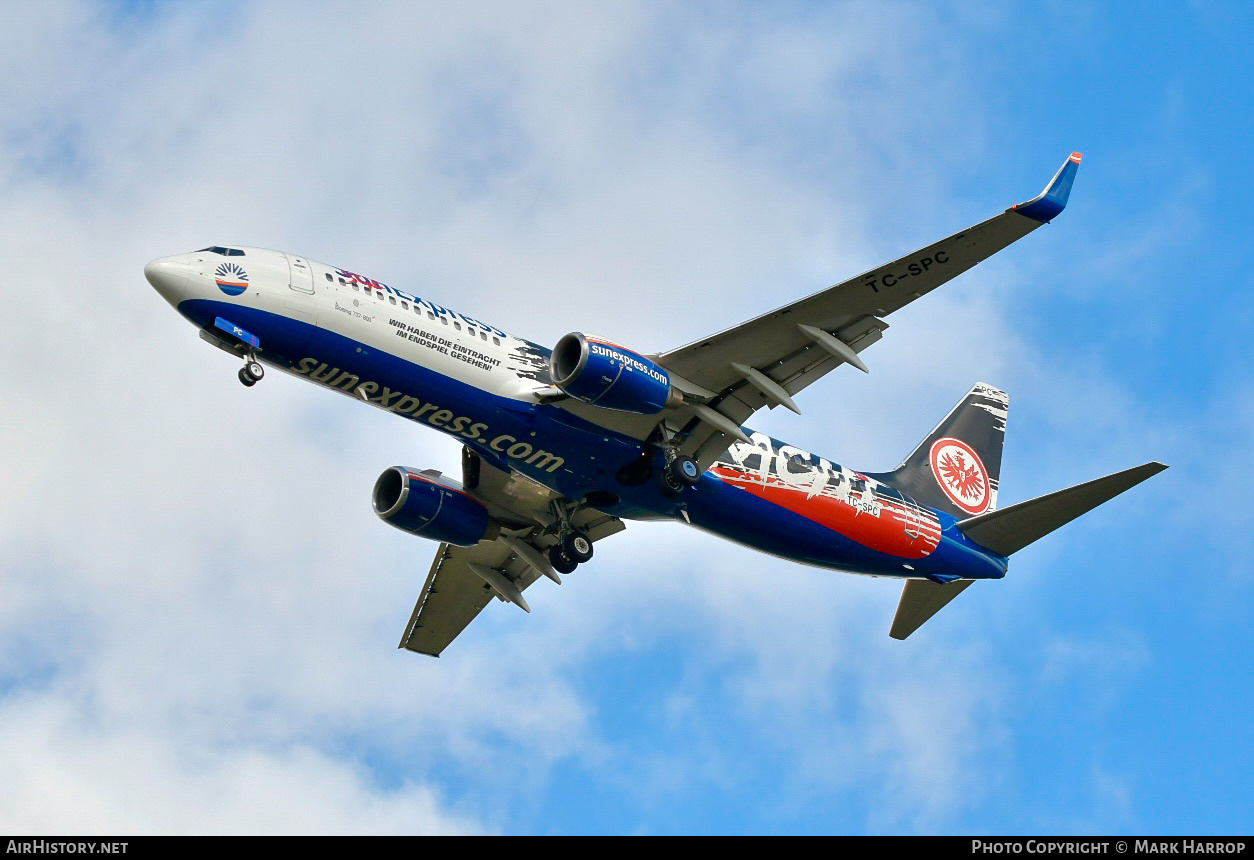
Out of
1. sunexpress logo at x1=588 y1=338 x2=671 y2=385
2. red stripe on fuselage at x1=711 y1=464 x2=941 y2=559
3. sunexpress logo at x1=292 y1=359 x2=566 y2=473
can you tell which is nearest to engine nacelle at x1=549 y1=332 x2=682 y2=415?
sunexpress logo at x1=588 y1=338 x2=671 y2=385

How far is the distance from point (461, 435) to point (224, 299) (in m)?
7.17

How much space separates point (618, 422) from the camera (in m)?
38.5

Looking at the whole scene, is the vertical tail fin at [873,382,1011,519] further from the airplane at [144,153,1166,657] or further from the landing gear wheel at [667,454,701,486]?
the landing gear wheel at [667,454,701,486]

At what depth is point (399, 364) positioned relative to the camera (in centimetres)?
3641

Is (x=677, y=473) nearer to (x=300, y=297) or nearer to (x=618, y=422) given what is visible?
(x=618, y=422)

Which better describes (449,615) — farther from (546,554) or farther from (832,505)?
(832,505)

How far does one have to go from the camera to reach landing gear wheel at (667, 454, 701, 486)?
3869 cm

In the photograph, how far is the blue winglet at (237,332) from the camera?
3472 cm

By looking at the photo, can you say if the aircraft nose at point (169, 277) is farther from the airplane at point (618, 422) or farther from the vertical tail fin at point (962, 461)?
the vertical tail fin at point (962, 461)

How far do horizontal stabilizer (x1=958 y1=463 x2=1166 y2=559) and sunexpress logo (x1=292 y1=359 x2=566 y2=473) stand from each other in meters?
13.4

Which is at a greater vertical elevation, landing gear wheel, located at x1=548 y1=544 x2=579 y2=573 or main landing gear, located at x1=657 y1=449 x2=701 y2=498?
main landing gear, located at x1=657 y1=449 x2=701 y2=498

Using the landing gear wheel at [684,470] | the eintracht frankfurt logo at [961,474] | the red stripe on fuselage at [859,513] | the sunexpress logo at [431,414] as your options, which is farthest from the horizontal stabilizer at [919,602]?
the sunexpress logo at [431,414]

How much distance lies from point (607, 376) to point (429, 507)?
28.1 ft

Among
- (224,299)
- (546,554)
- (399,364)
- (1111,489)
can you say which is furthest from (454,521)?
(1111,489)
